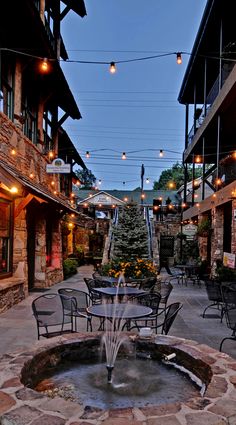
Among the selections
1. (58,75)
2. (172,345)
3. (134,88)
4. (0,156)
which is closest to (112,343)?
(172,345)

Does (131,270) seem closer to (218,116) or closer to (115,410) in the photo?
(218,116)

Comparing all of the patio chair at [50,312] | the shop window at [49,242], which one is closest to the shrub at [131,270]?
the shop window at [49,242]

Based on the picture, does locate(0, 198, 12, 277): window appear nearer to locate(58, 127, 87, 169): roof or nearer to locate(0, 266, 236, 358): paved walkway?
locate(0, 266, 236, 358): paved walkway

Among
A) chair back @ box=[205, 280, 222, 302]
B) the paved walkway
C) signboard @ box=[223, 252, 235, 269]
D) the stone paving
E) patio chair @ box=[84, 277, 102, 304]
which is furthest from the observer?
signboard @ box=[223, 252, 235, 269]

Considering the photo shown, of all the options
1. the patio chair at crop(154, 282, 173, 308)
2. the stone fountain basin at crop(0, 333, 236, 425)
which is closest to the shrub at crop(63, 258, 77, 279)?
the patio chair at crop(154, 282, 173, 308)

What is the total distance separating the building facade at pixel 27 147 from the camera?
866 cm

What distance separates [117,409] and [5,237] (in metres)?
7.01

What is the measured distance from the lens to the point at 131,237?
41.9 ft

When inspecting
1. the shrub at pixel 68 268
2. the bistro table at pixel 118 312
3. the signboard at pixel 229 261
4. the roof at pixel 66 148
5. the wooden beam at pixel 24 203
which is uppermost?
the roof at pixel 66 148

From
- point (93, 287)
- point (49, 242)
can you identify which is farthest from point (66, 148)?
point (93, 287)

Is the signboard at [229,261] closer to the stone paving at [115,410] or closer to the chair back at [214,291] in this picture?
the chair back at [214,291]

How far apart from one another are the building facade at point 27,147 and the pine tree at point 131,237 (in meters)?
2.66

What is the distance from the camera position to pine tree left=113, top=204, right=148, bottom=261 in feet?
41.3

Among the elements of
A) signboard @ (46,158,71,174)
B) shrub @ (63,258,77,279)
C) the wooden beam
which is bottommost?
shrub @ (63,258,77,279)
